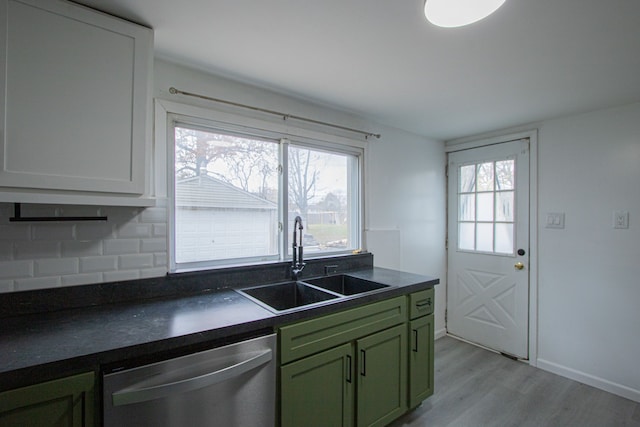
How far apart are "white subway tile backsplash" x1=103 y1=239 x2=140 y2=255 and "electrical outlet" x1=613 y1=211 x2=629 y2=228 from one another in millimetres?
3334

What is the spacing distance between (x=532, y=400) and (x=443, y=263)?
1.46 metres

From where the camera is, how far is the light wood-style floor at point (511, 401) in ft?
6.75

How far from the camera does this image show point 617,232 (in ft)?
7.80

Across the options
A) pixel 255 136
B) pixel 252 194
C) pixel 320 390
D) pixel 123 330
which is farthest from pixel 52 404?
pixel 255 136

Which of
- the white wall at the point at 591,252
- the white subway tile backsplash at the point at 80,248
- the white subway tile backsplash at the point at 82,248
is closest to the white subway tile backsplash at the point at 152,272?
the white subway tile backsplash at the point at 82,248

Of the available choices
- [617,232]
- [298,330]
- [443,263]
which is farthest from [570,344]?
[298,330]

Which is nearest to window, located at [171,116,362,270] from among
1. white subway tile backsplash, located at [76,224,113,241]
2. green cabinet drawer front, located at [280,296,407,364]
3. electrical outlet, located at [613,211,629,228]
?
white subway tile backsplash, located at [76,224,113,241]

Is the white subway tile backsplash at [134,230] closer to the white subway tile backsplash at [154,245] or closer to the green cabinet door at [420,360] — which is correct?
the white subway tile backsplash at [154,245]

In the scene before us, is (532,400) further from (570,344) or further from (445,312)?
(445,312)

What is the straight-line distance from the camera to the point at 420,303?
2.08 metres

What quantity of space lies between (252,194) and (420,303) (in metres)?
1.37

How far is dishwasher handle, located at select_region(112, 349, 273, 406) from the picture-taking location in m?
1.03

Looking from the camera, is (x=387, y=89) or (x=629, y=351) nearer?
(x=387, y=89)

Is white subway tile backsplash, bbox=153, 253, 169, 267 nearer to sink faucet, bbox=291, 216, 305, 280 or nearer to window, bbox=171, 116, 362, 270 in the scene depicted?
window, bbox=171, 116, 362, 270
